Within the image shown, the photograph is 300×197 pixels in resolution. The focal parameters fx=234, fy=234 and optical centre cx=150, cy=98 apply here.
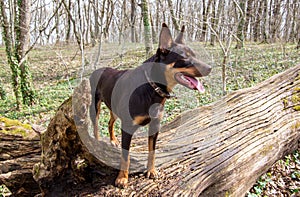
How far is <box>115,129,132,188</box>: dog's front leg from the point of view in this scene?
2402mm

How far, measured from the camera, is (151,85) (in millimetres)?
2238

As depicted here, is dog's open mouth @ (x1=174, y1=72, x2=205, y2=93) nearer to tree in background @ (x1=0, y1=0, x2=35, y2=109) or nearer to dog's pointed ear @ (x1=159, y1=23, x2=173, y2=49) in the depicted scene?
dog's pointed ear @ (x1=159, y1=23, x2=173, y2=49)

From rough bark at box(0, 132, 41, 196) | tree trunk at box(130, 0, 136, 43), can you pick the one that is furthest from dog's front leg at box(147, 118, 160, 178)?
tree trunk at box(130, 0, 136, 43)

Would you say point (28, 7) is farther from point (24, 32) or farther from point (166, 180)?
point (166, 180)

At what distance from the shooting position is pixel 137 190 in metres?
2.44

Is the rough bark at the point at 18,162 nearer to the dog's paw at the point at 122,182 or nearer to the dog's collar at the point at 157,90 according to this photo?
the dog's paw at the point at 122,182

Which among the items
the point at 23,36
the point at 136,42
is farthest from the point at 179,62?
the point at 23,36

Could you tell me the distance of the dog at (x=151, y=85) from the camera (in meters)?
2.07

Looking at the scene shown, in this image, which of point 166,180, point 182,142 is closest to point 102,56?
point 182,142

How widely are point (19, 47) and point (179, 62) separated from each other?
25.8 ft

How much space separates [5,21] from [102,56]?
4389 mm

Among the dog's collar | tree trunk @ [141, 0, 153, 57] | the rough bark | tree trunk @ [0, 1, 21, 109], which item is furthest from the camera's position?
tree trunk @ [0, 1, 21, 109]

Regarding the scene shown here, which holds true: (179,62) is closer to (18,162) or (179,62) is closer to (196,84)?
(196,84)

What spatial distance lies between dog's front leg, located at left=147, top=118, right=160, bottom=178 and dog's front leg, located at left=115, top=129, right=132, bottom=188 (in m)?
0.29
